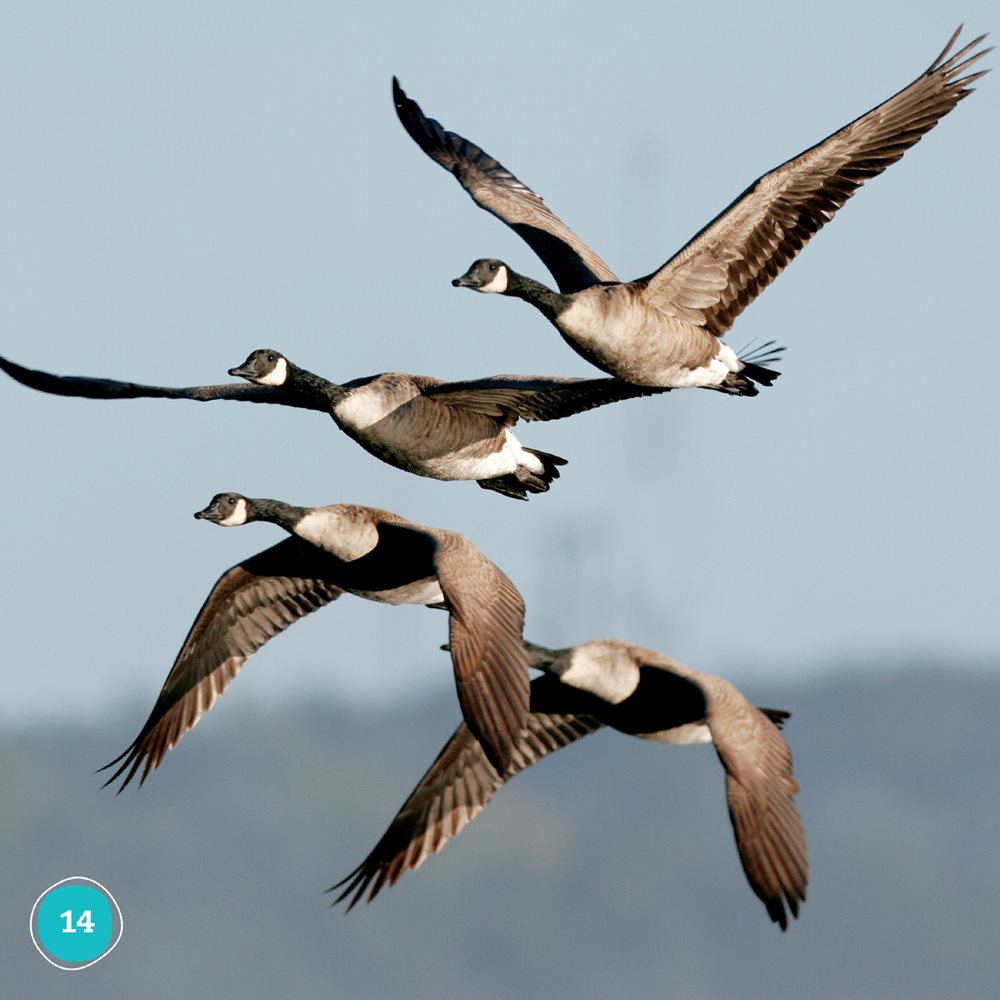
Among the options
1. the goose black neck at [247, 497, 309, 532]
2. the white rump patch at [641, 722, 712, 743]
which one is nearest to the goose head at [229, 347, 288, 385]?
the goose black neck at [247, 497, 309, 532]

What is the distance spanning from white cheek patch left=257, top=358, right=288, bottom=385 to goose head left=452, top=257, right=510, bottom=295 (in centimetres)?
147

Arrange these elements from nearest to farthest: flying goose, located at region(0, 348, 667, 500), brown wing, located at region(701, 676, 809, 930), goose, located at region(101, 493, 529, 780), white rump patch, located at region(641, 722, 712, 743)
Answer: brown wing, located at region(701, 676, 809, 930) < goose, located at region(101, 493, 529, 780) < white rump patch, located at region(641, 722, 712, 743) < flying goose, located at region(0, 348, 667, 500)

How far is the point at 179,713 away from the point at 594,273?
15.5ft

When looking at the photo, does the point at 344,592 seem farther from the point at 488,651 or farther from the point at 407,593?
the point at 488,651

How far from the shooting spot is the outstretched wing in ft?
46.3

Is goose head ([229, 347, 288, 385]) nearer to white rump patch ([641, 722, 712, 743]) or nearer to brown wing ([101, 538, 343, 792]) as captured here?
brown wing ([101, 538, 343, 792])

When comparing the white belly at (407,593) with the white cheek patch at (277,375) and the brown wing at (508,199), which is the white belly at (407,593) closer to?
the white cheek patch at (277,375)

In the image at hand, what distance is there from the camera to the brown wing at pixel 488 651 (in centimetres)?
1128

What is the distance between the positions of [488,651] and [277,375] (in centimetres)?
324

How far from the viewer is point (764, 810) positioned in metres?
11.3

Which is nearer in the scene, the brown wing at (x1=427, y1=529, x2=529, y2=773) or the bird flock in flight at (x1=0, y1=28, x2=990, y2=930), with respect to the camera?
the brown wing at (x1=427, y1=529, x2=529, y2=773)

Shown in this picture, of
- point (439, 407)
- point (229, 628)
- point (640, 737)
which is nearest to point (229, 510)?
point (229, 628)

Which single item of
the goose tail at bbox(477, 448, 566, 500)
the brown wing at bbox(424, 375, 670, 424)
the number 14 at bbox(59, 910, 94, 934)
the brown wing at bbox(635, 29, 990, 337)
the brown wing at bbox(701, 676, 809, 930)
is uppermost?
the brown wing at bbox(635, 29, 990, 337)

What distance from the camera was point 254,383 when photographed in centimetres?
1436
